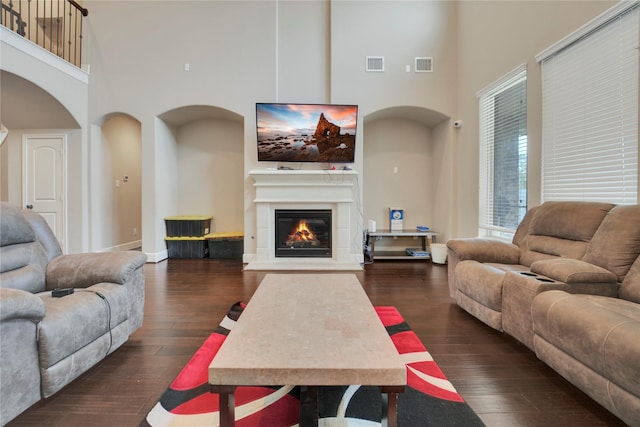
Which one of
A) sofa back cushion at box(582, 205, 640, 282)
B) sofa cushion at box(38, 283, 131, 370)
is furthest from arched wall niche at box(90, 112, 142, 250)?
sofa back cushion at box(582, 205, 640, 282)

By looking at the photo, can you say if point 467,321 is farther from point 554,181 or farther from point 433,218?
point 433,218

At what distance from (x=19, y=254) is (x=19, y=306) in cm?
91

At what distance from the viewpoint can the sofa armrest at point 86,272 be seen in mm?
2041

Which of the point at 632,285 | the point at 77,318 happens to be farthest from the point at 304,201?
the point at 632,285

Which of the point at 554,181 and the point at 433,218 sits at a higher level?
the point at 554,181

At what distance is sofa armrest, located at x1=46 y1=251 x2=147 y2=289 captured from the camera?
204cm

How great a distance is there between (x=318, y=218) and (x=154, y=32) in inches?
161

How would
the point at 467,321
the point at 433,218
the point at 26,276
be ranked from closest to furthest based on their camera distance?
the point at 26,276
the point at 467,321
the point at 433,218

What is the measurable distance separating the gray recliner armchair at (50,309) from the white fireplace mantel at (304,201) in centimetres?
258

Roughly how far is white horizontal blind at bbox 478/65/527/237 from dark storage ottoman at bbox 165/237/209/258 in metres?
4.58

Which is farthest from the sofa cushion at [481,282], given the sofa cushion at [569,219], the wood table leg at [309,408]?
the wood table leg at [309,408]

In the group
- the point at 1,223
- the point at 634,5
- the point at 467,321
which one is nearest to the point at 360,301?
the point at 467,321

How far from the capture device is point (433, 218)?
217 inches

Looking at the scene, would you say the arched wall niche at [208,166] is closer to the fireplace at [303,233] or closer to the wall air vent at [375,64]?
the fireplace at [303,233]
